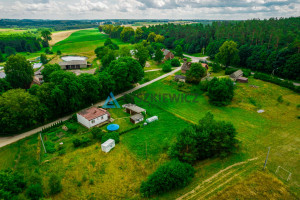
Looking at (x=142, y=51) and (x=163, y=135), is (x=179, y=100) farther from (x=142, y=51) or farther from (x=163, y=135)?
(x=142, y=51)

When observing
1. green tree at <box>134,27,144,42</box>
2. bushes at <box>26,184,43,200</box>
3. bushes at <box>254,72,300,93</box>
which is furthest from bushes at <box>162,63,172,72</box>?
green tree at <box>134,27,144,42</box>

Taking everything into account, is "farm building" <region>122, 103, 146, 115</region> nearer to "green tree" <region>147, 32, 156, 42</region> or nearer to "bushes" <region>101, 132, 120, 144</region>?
"bushes" <region>101, 132, 120, 144</region>

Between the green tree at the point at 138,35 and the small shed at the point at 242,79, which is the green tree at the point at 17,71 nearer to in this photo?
the small shed at the point at 242,79

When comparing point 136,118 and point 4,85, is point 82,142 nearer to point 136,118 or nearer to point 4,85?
point 136,118

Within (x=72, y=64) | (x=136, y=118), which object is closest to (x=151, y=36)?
(x=72, y=64)

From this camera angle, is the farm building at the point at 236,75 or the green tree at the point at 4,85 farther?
the farm building at the point at 236,75

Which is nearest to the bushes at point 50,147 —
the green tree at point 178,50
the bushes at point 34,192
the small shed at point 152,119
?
the bushes at point 34,192
